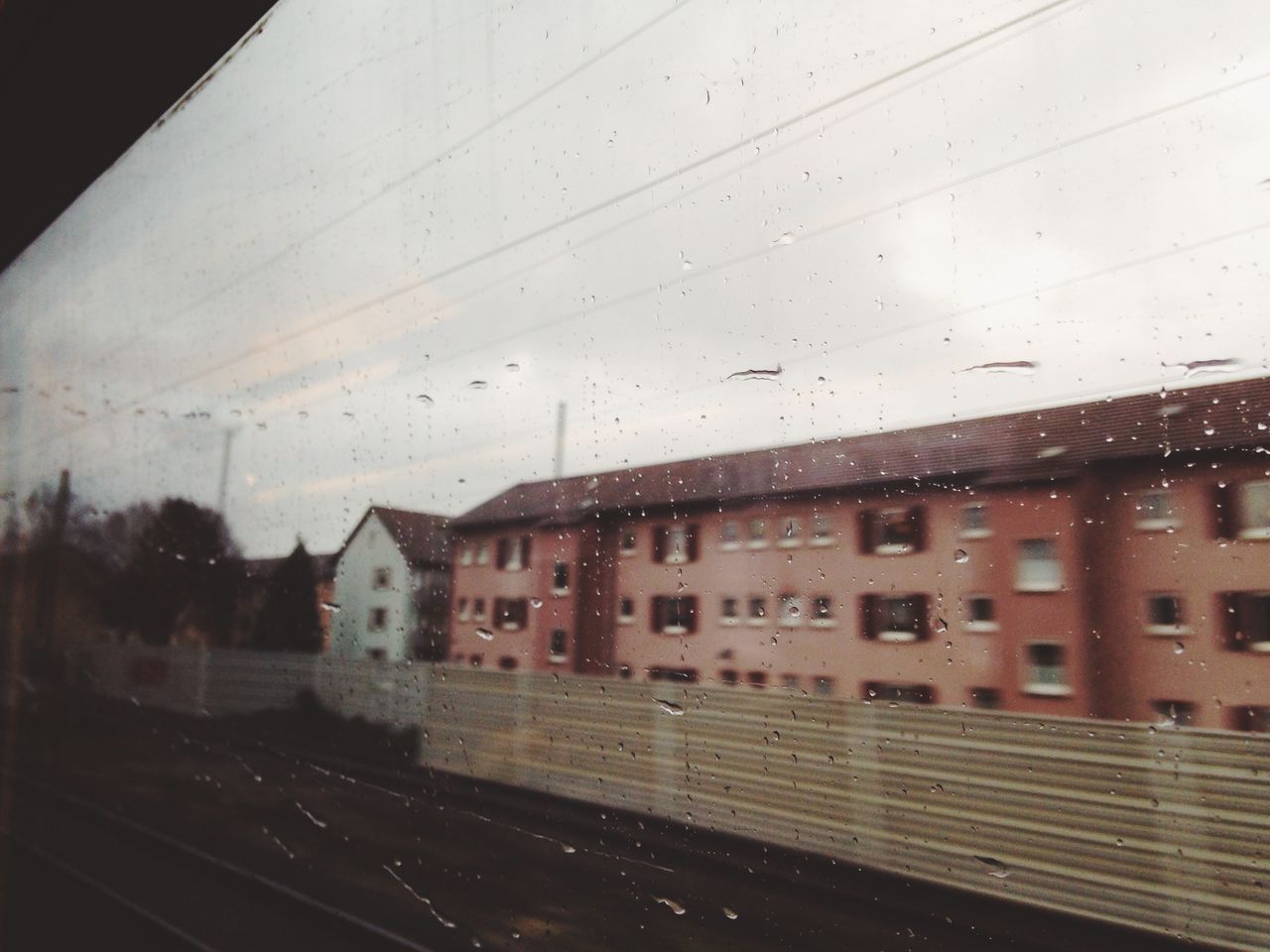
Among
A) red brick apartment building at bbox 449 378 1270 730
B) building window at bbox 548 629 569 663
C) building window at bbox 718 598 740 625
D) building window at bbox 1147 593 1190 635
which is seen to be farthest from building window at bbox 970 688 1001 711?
building window at bbox 548 629 569 663

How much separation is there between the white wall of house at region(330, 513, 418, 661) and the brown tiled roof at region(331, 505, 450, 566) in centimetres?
2

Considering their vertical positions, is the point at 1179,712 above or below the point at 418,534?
below

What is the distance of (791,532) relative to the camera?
2.20 ft

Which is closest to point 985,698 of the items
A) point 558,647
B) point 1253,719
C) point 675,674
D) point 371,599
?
point 1253,719

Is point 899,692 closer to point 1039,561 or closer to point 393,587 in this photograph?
point 1039,561

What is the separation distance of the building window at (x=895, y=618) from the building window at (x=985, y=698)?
0.05 meters

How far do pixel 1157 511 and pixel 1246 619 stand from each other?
3.1 inches

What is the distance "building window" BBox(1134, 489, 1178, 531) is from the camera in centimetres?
47

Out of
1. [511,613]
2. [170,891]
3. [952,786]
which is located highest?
[511,613]

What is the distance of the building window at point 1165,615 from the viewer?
18.3 inches

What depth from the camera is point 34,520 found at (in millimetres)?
2811

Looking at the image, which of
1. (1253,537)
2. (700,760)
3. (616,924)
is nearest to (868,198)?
(1253,537)

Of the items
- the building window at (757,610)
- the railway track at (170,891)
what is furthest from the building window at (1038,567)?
the railway track at (170,891)

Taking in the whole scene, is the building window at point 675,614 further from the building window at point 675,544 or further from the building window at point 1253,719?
the building window at point 1253,719
